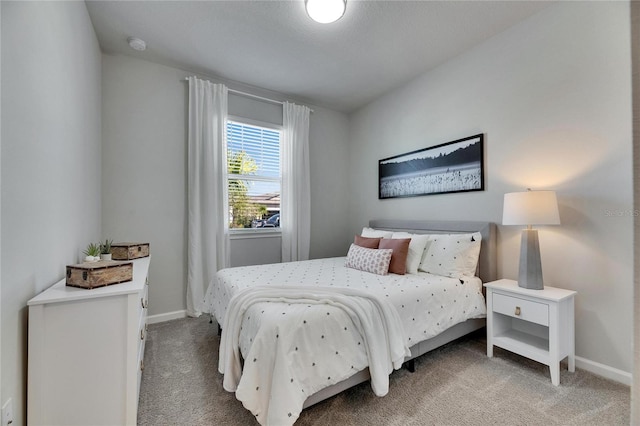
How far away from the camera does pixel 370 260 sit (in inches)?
102

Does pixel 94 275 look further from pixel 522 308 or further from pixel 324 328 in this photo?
pixel 522 308

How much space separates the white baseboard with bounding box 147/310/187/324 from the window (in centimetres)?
114

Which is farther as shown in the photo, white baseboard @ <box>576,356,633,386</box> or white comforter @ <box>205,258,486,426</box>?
white baseboard @ <box>576,356,633,386</box>

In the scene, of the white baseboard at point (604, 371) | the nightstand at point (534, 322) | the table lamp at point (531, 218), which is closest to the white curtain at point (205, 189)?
the nightstand at point (534, 322)

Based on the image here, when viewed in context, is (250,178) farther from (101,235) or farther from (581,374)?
(581,374)

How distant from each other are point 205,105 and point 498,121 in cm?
313

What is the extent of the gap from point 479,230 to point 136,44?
12.3 feet

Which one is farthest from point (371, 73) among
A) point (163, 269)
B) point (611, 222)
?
point (163, 269)

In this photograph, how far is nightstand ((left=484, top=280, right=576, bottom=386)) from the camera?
6.15 feet

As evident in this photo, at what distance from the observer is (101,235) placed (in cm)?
278

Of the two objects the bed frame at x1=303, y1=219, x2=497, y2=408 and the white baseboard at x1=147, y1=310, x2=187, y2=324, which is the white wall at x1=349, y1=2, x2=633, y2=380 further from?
the white baseboard at x1=147, y1=310, x2=187, y2=324

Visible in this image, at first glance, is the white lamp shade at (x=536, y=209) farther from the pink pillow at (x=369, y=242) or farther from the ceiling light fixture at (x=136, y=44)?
the ceiling light fixture at (x=136, y=44)

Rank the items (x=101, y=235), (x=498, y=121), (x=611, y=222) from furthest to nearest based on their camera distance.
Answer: (x=101, y=235) < (x=498, y=121) < (x=611, y=222)

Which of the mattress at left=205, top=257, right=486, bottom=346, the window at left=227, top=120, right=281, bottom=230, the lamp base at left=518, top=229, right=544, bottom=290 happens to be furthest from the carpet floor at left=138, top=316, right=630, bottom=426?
the window at left=227, top=120, right=281, bottom=230
